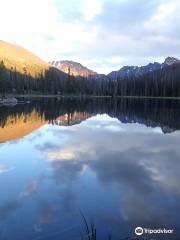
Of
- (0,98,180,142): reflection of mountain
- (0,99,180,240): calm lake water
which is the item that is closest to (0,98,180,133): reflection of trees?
(0,98,180,142): reflection of mountain

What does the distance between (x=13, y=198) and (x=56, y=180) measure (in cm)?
361

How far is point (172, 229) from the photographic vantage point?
12.1 m

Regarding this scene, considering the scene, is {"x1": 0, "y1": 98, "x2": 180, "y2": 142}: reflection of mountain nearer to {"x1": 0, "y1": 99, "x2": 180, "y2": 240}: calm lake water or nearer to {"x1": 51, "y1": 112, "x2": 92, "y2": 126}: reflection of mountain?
{"x1": 51, "y1": 112, "x2": 92, "y2": 126}: reflection of mountain

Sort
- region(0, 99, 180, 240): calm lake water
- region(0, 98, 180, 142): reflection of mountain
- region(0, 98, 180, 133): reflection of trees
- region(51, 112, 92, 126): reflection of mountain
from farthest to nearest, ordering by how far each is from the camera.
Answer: region(0, 98, 180, 133): reflection of trees, region(51, 112, 92, 126): reflection of mountain, region(0, 98, 180, 142): reflection of mountain, region(0, 99, 180, 240): calm lake water

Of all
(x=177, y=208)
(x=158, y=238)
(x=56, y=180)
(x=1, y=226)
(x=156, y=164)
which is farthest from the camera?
(x=156, y=164)

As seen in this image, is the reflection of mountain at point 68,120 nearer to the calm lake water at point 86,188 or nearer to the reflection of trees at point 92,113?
the reflection of trees at point 92,113

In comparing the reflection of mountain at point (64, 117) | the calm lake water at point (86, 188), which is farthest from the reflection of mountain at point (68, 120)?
the calm lake water at point (86, 188)

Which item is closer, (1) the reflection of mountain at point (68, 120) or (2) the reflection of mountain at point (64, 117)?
(2) the reflection of mountain at point (64, 117)

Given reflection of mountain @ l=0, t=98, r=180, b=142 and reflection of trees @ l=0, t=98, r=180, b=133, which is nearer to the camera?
reflection of mountain @ l=0, t=98, r=180, b=142

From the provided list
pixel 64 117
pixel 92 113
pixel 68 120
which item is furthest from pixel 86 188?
pixel 92 113

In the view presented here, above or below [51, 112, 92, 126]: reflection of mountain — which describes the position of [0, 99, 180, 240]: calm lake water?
above

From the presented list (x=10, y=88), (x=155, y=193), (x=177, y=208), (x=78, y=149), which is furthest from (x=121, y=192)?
(x=10, y=88)

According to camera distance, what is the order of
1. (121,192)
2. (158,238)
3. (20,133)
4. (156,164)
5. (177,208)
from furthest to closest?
(20,133) → (156,164) → (121,192) → (177,208) → (158,238)

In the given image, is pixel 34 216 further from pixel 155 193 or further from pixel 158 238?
pixel 155 193
